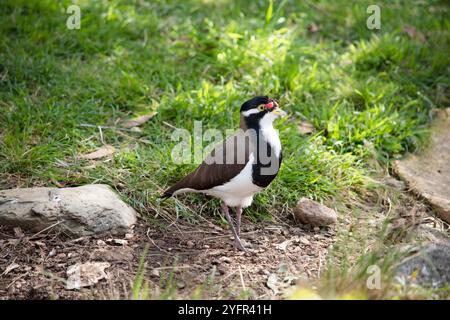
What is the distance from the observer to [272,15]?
280 inches

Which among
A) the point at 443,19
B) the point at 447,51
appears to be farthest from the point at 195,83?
the point at 443,19

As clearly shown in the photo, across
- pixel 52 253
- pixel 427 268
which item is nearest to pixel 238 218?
pixel 52 253

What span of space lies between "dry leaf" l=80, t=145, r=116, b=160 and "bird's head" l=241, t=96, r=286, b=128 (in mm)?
1391

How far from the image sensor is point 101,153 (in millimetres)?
5133

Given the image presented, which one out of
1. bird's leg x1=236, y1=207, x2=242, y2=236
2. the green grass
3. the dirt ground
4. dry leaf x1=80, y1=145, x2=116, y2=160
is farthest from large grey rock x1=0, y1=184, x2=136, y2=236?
bird's leg x1=236, y1=207, x2=242, y2=236

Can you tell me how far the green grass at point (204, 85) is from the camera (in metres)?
4.95

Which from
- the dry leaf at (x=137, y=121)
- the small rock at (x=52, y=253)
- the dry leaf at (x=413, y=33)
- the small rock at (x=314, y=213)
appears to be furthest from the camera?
the dry leaf at (x=413, y=33)

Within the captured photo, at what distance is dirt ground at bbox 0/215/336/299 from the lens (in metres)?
3.77

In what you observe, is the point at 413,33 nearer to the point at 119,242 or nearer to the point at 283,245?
the point at 283,245

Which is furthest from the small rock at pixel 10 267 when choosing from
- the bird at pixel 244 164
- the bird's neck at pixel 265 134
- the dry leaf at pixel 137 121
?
the dry leaf at pixel 137 121

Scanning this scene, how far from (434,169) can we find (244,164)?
2221 millimetres

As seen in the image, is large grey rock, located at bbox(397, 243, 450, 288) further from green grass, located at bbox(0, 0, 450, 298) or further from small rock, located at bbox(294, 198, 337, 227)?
green grass, located at bbox(0, 0, 450, 298)

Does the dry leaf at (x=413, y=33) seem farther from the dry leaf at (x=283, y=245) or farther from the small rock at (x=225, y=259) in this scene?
the small rock at (x=225, y=259)

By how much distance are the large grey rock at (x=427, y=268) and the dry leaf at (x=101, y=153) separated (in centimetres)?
270
